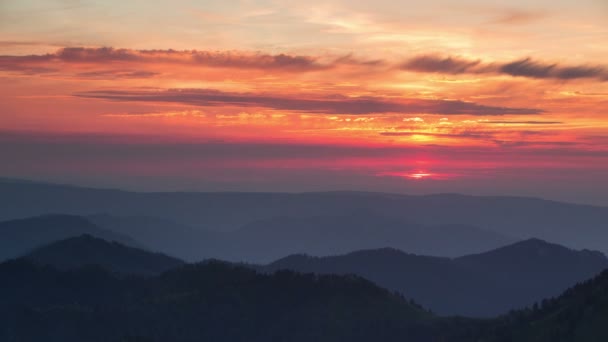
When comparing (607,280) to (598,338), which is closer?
(598,338)

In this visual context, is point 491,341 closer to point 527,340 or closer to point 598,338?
point 527,340

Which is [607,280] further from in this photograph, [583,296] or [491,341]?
[491,341]

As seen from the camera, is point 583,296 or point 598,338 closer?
point 598,338

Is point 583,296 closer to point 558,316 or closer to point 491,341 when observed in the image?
point 558,316

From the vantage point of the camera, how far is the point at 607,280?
196500 millimetres

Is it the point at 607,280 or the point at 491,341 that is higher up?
the point at 607,280

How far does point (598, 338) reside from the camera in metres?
172

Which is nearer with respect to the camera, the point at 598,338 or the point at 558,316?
the point at 598,338

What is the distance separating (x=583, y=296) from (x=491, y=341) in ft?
77.9

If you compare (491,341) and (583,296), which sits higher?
(583,296)

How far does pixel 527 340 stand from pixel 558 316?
30.8 feet

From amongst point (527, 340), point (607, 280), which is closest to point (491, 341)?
point (527, 340)

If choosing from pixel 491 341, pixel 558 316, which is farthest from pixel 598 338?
pixel 491 341

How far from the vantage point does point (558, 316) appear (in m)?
190
